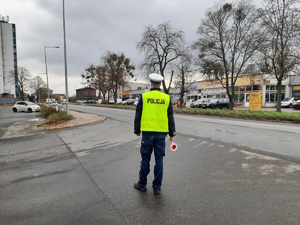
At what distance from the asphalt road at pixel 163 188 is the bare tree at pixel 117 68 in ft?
141

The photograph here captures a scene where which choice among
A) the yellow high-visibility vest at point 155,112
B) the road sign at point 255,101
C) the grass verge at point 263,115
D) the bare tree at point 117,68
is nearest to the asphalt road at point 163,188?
the yellow high-visibility vest at point 155,112

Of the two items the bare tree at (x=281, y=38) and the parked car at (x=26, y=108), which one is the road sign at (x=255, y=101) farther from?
the parked car at (x=26, y=108)

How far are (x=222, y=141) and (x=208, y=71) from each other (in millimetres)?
19385

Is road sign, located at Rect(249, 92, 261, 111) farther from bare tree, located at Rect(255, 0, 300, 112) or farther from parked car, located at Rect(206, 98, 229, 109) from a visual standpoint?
parked car, located at Rect(206, 98, 229, 109)

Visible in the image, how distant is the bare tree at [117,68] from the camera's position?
48062 millimetres

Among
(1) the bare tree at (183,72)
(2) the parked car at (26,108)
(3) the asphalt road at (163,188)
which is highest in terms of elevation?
(1) the bare tree at (183,72)

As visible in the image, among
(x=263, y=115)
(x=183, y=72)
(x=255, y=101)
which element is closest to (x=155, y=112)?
(x=263, y=115)

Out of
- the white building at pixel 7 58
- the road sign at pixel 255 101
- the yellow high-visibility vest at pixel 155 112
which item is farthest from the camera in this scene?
the white building at pixel 7 58

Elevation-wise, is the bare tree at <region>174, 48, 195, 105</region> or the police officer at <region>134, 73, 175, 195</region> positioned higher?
the bare tree at <region>174, 48, 195, 105</region>

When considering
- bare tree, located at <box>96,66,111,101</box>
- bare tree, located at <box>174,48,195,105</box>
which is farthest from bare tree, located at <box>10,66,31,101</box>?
bare tree, located at <box>174,48,195,105</box>

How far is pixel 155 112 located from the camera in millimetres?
3404

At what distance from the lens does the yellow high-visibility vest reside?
3379 mm

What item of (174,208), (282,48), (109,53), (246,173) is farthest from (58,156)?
(109,53)

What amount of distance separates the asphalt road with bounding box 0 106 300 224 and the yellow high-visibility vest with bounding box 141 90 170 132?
1.10m
